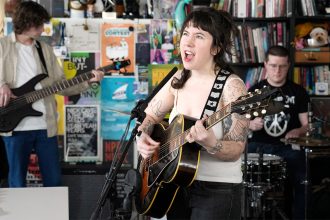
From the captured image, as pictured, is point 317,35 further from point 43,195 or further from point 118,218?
point 43,195

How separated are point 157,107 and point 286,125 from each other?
2.13m

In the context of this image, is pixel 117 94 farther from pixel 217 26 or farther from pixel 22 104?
pixel 217 26

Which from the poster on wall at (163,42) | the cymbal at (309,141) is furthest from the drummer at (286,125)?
the poster on wall at (163,42)

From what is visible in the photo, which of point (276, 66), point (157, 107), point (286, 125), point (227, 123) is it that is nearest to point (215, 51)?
point (227, 123)

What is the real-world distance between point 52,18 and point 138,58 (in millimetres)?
707

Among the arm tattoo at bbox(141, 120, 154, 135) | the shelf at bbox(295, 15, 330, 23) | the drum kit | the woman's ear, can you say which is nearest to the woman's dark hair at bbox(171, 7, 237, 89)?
the woman's ear

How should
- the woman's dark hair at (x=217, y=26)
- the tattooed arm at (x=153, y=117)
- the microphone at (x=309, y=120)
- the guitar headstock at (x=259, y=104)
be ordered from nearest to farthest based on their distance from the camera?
the guitar headstock at (x=259, y=104) < the woman's dark hair at (x=217, y=26) < the tattooed arm at (x=153, y=117) < the microphone at (x=309, y=120)

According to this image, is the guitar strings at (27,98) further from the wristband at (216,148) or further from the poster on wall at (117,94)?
the wristband at (216,148)

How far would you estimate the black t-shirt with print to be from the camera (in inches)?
173

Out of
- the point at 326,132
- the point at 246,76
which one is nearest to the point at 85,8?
the point at 246,76

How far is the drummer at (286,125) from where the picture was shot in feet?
14.2

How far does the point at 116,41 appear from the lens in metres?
4.49

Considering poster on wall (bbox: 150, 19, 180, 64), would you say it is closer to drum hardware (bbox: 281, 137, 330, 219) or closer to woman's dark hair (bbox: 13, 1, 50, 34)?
woman's dark hair (bbox: 13, 1, 50, 34)

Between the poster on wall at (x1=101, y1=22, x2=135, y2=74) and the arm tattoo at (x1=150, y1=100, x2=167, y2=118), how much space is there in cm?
203
